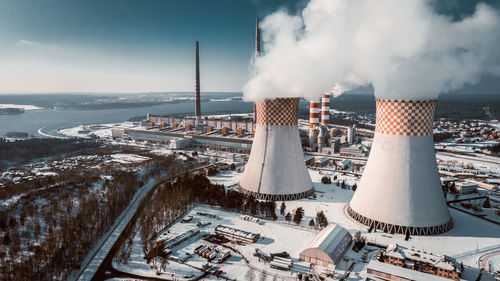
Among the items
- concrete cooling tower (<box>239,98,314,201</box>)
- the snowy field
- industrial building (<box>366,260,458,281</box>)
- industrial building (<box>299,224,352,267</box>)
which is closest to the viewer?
industrial building (<box>366,260,458,281</box>)

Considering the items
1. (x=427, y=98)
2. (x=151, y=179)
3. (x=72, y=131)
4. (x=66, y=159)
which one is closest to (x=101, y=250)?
(x=151, y=179)

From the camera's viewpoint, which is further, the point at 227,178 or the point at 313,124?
the point at 313,124

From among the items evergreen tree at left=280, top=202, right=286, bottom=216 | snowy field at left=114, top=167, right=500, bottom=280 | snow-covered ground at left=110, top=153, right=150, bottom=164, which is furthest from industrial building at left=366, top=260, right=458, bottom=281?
snow-covered ground at left=110, top=153, right=150, bottom=164

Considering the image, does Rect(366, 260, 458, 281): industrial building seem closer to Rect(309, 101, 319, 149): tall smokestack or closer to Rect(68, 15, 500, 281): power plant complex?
Rect(68, 15, 500, 281): power plant complex

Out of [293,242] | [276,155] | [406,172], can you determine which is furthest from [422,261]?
[276,155]

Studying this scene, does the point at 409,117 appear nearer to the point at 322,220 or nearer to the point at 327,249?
the point at 322,220

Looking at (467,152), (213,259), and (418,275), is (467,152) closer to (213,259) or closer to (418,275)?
(418,275)
